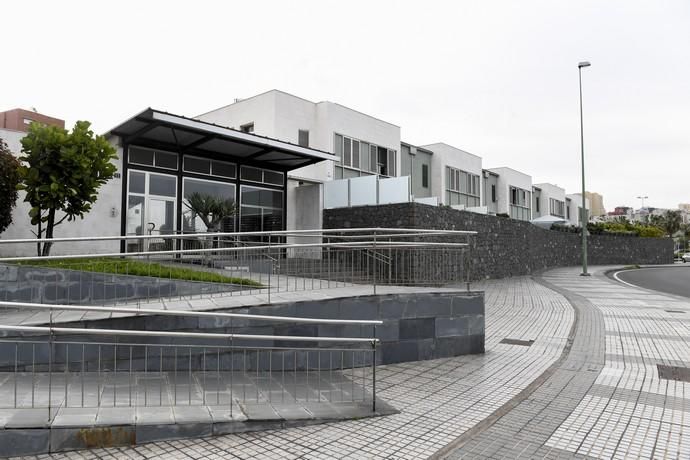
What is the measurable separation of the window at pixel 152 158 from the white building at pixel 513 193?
97.2 feet

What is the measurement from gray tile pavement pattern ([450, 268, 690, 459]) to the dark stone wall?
138 inches

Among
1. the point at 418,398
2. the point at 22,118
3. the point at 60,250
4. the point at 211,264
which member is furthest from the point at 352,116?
the point at 22,118

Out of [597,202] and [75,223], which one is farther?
[597,202]

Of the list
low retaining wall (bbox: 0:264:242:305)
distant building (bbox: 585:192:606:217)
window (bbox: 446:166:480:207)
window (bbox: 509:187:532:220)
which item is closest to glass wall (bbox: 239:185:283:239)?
low retaining wall (bbox: 0:264:242:305)

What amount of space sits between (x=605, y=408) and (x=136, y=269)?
7.56 metres

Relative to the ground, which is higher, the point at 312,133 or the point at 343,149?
the point at 312,133

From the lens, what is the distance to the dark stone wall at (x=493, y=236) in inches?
734

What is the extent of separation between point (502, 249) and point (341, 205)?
29.6 feet

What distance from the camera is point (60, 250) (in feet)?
42.4

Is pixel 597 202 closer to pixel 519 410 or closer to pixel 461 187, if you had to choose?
pixel 461 187

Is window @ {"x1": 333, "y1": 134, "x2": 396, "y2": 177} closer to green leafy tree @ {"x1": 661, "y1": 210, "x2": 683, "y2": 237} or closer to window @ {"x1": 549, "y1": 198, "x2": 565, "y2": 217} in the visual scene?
window @ {"x1": 549, "y1": 198, "x2": 565, "y2": 217}

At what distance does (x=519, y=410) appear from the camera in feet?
17.2

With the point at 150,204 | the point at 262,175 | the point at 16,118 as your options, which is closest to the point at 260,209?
the point at 262,175

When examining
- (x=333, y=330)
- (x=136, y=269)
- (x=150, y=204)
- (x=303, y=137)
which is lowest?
(x=333, y=330)
